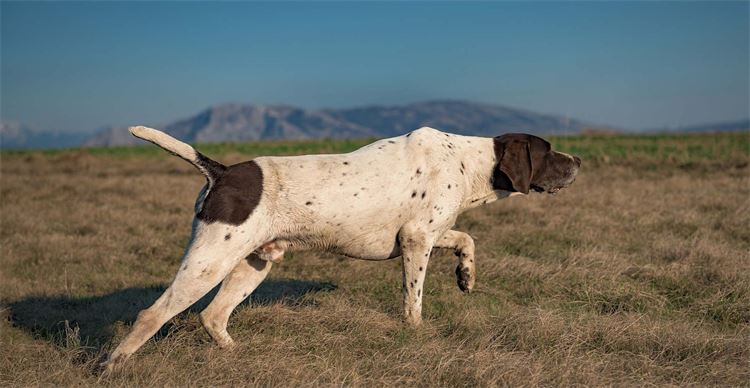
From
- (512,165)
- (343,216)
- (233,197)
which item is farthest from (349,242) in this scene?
(512,165)

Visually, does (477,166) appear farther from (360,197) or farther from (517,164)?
(360,197)

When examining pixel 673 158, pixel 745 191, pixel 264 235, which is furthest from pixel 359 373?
pixel 673 158

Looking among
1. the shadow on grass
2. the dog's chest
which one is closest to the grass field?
the shadow on grass

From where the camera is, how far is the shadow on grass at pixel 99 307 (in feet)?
18.1

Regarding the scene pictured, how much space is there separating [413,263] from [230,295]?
1456 mm

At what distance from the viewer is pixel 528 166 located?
5105 mm

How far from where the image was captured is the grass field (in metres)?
3.91

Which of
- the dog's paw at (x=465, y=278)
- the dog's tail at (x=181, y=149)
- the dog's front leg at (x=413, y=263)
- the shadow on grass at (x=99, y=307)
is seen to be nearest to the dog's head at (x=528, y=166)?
the dog's paw at (x=465, y=278)

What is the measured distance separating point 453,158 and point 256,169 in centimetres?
160

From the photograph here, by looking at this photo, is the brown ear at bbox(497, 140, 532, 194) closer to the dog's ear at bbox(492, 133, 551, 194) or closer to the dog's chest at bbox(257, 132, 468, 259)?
the dog's ear at bbox(492, 133, 551, 194)

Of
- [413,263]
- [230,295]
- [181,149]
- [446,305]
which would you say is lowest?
[446,305]

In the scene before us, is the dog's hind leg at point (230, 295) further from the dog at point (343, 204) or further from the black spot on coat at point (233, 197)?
the black spot on coat at point (233, 197)

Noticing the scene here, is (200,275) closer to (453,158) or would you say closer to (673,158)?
(453,158)

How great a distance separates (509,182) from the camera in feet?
16.9
